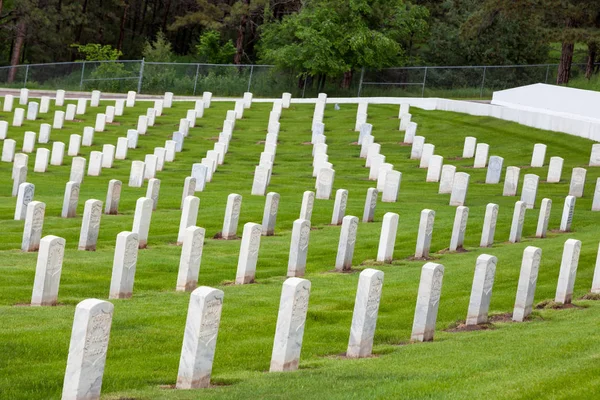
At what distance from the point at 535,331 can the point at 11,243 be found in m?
10.0

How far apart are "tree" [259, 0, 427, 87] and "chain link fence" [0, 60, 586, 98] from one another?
986 millimetres

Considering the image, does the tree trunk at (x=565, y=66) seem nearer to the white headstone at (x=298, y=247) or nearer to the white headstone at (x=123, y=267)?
the white headstone at (x=298, y=247)

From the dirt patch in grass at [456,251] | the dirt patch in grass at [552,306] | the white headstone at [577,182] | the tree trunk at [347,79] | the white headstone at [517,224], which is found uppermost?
the tree trunk at [347,79]

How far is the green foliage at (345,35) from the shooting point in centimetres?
5400

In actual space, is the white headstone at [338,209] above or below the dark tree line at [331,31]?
below

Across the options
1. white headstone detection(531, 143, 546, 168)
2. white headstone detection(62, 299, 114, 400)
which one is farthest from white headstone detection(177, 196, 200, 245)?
white headstone detection(531, 143, 546, 168)

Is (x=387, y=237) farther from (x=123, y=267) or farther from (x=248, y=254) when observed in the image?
(x=123, y=267)

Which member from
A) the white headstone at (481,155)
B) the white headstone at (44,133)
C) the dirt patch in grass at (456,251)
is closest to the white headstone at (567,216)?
the dirt patch in grass at (456,251)

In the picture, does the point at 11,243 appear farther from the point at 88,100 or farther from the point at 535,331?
the point at 88,100

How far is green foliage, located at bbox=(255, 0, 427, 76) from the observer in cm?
5400

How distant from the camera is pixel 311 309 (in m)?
14.5

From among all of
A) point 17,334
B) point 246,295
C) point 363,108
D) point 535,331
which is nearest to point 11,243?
point 246,295

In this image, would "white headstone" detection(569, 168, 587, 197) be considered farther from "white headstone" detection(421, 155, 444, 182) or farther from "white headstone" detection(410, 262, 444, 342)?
"white headstone" detection(410, 262, 444, 342)

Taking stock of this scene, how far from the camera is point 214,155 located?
32.2 m
